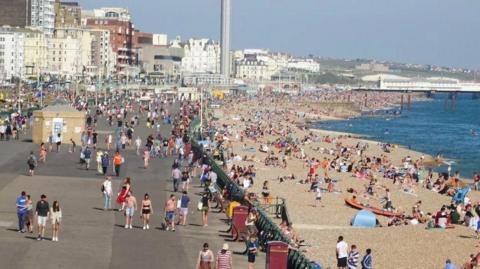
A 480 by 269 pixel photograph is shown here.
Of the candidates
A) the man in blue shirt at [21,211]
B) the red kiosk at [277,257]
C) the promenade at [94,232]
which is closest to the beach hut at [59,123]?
the promenade at [94,232]

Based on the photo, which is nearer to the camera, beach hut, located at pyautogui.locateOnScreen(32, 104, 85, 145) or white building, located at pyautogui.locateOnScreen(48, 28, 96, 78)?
beach hut, located at pyautogui.locateOnScreen(32, 104, 85, 145)

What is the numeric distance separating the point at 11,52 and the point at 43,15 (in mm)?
25984

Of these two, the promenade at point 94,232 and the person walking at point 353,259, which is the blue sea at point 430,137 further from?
the person walking at point 353,259

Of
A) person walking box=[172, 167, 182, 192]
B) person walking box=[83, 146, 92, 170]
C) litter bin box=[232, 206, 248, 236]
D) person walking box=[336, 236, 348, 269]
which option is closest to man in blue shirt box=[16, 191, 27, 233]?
litter bin box=[232, 206, 248, 236]

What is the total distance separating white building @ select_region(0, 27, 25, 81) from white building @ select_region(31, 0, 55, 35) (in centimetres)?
1965

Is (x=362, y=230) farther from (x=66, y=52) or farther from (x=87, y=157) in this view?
(x=66, y=52)

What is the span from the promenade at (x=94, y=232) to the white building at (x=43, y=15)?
126 m

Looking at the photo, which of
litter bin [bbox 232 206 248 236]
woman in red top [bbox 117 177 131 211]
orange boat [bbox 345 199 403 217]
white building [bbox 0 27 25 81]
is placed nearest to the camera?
litter bin [bbox 232 206 248 236]


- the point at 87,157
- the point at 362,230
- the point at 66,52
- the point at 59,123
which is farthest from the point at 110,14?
the point at 362,230

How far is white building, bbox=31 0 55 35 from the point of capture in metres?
152

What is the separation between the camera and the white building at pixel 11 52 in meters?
129

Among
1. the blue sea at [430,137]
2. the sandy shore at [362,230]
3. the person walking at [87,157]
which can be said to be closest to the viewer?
the sandy shore at [362,230]

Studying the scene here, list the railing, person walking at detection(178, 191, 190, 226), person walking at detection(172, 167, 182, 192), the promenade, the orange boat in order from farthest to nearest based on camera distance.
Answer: the orange boat → person walking at detection(172, 167, 182, 192) → person walking at detection(178, 191, 190, 226) → the promenade → the railing

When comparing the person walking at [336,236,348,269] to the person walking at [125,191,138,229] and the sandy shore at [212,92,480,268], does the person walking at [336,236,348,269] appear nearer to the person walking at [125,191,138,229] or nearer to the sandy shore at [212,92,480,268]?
the sandy shore at [212,92,480,268]
